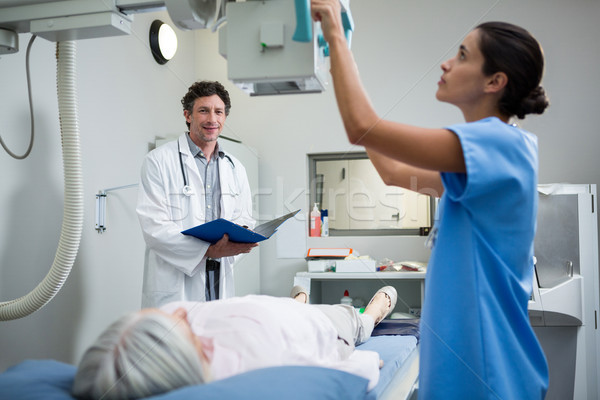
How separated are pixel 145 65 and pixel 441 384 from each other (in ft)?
7.86

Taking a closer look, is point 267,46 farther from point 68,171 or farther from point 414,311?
point 414,311

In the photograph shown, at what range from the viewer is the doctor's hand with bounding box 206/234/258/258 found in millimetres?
1577

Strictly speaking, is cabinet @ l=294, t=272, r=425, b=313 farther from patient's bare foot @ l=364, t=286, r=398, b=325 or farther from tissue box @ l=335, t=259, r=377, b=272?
patient's bare foot @ l=364, t=286, r=398, b=325

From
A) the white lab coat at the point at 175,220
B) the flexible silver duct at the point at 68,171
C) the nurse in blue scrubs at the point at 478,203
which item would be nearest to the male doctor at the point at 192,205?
the white lab coat at the point at 175,220

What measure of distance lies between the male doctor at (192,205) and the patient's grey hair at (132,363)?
2.34 feet

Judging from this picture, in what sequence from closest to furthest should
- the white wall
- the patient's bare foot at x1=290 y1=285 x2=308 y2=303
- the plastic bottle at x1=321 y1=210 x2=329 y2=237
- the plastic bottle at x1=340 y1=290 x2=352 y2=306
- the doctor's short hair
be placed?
1. the white wall
2. the patient's bare foot at x1=290 y1=285 x2=308 y2=303
3. the doctor's short hair
4. the plastic bottle at x1=340 y1=290 x2=352 y2=306
5. the plastic bottle at x1=321 y1=210 x2=329 y2=237

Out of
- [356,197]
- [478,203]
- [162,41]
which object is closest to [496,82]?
[478,203]

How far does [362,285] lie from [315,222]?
486mm

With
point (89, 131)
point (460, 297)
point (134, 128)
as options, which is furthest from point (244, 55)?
point (134, 128)

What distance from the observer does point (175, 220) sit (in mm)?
1780

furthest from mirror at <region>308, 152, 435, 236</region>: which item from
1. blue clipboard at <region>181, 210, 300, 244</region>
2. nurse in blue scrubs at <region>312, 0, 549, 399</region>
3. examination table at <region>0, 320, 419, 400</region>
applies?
nurse in blue scrubs at <region>312, 0, 549, 399</region>

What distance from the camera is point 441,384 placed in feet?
2.60

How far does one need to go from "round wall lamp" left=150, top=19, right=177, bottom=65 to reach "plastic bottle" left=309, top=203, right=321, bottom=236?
126 cm

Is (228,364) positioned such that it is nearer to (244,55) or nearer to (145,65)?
A: (244,55)
